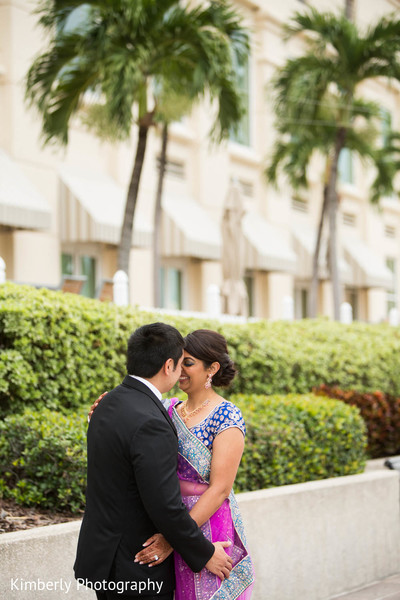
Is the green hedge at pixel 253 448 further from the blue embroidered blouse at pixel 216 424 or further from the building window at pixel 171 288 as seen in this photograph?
the building window at pixel 171 288

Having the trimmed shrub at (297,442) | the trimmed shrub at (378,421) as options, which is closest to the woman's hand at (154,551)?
the trimmed shrub at (297,442)

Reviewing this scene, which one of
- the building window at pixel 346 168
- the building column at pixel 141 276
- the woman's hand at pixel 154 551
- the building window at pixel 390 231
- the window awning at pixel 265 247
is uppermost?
the building window at pixel 346 168

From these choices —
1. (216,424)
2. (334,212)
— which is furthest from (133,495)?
(334,212)

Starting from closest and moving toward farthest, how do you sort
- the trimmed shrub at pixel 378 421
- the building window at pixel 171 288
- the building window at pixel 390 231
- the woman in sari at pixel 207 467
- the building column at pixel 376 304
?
the woman in sari at pixel 207 467
the trimmed shrub at pixel 378 421
the building window at pixel 171 288
the building column at pixel 376 304
the building window at pixel 390 231

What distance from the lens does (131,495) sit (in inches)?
118

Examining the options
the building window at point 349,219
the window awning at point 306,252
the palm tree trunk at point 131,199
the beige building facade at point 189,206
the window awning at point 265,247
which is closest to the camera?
the palm tree trunk at point 131,199

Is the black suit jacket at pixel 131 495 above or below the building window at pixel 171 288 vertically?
below

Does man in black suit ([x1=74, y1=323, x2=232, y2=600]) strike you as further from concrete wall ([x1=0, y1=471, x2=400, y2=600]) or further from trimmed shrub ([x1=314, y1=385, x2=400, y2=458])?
trimmed shrub ([x1=314, y1=385, x2=400, y2=458])

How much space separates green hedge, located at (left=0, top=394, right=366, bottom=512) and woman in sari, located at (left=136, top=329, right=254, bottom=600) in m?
2.16

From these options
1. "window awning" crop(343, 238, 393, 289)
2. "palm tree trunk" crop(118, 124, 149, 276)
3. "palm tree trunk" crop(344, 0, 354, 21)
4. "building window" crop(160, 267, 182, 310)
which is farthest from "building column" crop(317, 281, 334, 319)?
"palm tree trunk" crop(118, 124, 149, 276)

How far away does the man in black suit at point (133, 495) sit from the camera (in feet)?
9.59

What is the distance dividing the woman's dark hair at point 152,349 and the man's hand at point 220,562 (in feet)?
2.44

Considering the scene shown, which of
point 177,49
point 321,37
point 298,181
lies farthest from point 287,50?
point 177,49

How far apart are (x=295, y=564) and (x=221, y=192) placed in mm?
19455
